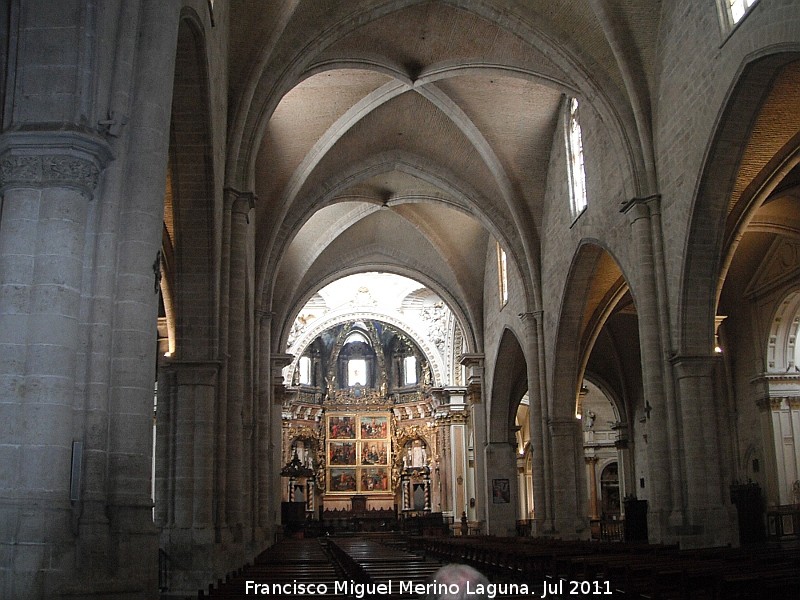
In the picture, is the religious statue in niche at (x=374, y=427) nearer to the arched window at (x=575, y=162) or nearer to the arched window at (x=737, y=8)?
the arched window at (x=575, y=162)

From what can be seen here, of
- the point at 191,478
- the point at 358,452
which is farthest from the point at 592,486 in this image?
the point at 191,478

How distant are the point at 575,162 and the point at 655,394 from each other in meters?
7.71

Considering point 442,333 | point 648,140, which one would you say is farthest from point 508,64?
point 442,333

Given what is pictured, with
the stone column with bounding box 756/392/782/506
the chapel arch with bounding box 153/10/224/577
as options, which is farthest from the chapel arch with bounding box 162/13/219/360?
the stone column with bounding box 756/392/782/506

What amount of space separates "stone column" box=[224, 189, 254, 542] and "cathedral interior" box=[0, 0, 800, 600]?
0.19 feet

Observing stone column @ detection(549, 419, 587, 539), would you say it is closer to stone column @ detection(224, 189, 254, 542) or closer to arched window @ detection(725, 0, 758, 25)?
stone column @ detection(224, 189, 254, 542)

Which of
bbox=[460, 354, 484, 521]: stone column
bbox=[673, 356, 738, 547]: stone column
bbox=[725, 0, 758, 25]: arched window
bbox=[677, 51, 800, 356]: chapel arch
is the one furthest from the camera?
bbox=[460, 354, 484, 521]: stone column

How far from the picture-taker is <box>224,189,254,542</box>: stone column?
15984 mm

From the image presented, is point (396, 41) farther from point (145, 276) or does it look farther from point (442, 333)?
point (442, 333)

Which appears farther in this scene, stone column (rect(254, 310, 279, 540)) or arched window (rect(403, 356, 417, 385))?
arched window (rect(403, 356, 417, 385))

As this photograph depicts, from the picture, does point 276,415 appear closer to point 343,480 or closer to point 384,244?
point 384,244

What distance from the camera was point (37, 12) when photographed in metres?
8.05

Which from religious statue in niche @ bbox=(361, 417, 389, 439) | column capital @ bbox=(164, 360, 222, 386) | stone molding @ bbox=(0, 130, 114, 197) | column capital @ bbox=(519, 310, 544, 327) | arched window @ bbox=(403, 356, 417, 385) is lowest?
column capital @ bbox=(164, 360, 222, 386)

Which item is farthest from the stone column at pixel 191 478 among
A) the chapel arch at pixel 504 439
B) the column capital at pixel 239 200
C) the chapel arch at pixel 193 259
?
the chapel arch at pixel 504 439
